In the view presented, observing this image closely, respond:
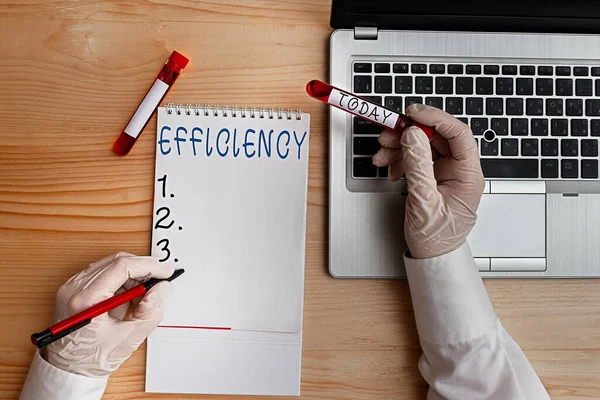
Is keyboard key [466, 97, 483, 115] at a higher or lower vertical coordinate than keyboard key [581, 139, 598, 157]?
higher

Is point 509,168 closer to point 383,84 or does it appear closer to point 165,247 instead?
point 383,84

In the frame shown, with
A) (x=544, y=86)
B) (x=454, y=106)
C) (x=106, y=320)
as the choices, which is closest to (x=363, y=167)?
(x=454, y=106)

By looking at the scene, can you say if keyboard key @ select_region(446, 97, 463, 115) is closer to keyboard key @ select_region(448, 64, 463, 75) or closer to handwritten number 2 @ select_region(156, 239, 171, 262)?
keyboard key @ select_region(448, 64, 463, 75)

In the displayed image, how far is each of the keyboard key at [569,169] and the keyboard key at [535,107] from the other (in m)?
0.06

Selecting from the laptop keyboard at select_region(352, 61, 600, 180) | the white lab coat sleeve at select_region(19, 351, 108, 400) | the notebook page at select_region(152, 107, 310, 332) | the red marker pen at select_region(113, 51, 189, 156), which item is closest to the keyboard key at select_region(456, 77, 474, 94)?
the laptop keyboard at select_region(352, 61, 600, 180)

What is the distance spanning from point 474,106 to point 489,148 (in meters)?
0.05

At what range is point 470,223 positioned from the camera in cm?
65

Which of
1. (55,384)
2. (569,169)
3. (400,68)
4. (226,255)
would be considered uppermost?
(400,68)

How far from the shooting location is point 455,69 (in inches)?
26.6

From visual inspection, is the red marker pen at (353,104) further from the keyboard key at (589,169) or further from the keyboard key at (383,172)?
the keyboard key at (589,169)

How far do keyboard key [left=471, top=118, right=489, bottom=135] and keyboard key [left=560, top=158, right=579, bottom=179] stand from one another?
10 cm

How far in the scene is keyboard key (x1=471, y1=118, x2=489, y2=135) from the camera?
2.20ft

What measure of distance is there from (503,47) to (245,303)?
43 cm

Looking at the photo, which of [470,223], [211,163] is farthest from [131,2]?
[470,223]
